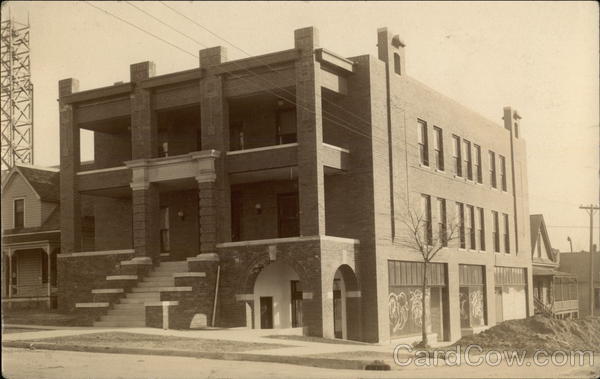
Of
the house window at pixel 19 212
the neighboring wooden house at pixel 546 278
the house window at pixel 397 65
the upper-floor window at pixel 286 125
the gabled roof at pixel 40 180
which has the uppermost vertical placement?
the house window at pixel 397 65

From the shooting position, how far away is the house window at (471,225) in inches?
1535

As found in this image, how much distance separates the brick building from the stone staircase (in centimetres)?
6

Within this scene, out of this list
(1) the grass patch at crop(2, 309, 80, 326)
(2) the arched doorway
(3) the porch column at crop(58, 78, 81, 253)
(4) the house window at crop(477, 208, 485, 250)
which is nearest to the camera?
(1) the grass patch at crop(2, 309, 80, 326)

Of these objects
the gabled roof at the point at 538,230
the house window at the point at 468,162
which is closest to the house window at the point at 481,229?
the house window at the point at 468,162

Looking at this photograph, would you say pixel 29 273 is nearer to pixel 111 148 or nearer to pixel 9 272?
pixel 9 272

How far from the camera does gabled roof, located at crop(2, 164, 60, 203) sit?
128 ft

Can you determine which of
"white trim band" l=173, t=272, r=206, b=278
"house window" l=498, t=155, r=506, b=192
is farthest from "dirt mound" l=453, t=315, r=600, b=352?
"house window" l=498, t=155, r=506, b=192

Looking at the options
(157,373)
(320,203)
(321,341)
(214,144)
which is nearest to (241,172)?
(214,144)

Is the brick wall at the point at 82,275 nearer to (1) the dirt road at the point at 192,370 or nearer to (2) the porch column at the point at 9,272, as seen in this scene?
(2) the porch column at the point at 9,272

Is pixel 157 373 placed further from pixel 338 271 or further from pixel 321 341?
pixel 338 271

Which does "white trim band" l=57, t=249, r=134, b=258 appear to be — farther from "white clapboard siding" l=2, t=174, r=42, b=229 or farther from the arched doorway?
"white clapboard siding" l=2, t=174, r=42, b=229

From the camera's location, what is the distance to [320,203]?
26297mm

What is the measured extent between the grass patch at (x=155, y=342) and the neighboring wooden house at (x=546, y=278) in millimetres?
32565

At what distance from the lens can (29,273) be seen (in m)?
38.9
